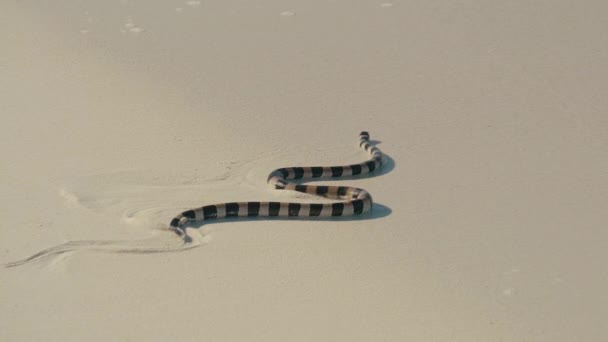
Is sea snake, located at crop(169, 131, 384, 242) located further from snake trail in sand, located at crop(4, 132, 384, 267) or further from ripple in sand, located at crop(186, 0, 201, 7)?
ripple in sand, located at crop(186, 0, 201, 7)

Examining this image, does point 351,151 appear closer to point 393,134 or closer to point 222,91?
point 393,134

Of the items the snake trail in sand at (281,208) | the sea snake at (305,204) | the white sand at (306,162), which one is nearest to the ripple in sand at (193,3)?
the white sand at (306,162)

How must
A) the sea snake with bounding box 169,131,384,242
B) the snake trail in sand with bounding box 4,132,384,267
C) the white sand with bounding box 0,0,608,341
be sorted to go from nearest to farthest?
1. the white sand with bounding box 0,0,608,341
2. the snake trail in sand with bounding box 4,132,384,267
3. the sea snake with bounding box 169,131,384,242

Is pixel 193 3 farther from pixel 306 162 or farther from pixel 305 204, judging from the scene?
pixel 305 204

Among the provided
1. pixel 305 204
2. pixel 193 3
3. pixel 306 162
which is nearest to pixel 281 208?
pixel 305 204

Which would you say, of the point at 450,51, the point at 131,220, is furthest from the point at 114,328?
the point at 450,51

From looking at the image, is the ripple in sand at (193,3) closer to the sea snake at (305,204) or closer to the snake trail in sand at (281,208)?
the snake trail in sand at (281,208)

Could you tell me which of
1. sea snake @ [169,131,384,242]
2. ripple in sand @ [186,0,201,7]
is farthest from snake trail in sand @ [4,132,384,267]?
ripple in sand @ [186,0,201,7]
